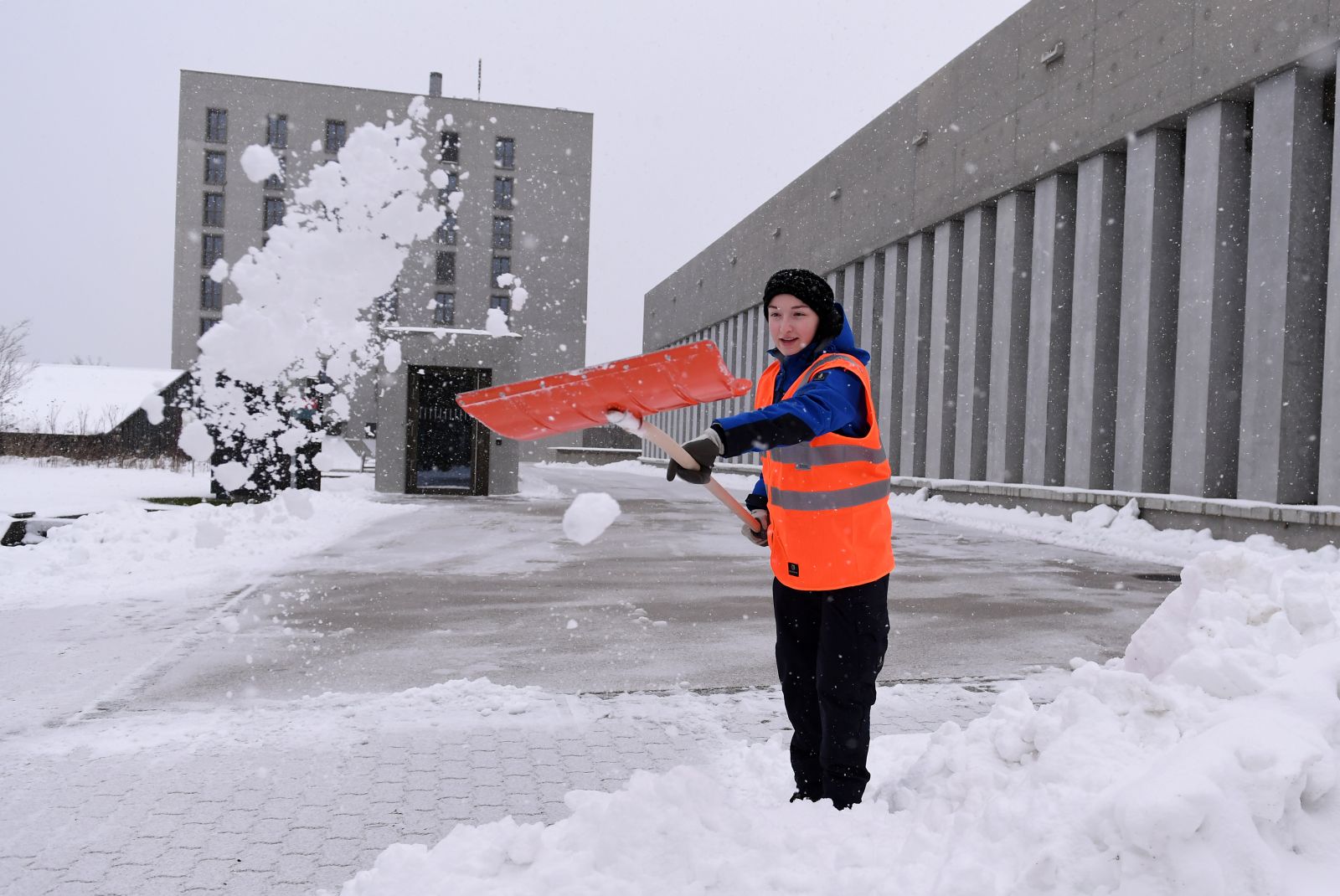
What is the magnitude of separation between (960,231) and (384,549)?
15.1 m

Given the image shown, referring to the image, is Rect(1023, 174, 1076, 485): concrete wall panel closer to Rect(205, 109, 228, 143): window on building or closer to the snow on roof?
the snow on roof

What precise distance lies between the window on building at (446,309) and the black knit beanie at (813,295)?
53488mm

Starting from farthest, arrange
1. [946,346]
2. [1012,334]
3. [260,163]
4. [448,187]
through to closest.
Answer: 1. [448,187]
2. [946,346]
3. [1012,334]
4. [260,163]

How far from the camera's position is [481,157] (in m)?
51.9

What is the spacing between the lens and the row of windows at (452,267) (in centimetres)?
5372

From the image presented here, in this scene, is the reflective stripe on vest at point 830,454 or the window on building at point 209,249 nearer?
the reflective stripe on vest at point 830,454

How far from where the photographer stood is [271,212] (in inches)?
2108

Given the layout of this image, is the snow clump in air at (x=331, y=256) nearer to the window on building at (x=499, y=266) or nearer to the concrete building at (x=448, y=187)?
the concrete building at (x=448, y=187)

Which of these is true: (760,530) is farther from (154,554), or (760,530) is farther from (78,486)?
(78,486)

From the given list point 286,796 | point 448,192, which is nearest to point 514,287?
point 448,192

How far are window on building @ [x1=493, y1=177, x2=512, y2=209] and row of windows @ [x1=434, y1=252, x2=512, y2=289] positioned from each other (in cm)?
294

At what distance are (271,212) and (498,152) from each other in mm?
13616

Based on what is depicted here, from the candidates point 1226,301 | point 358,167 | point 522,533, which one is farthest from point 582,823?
point 1226,301

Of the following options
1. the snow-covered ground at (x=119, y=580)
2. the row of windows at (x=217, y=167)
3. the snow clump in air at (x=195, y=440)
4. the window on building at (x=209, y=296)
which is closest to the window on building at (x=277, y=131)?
the row of windows at (x=217, y=167)
